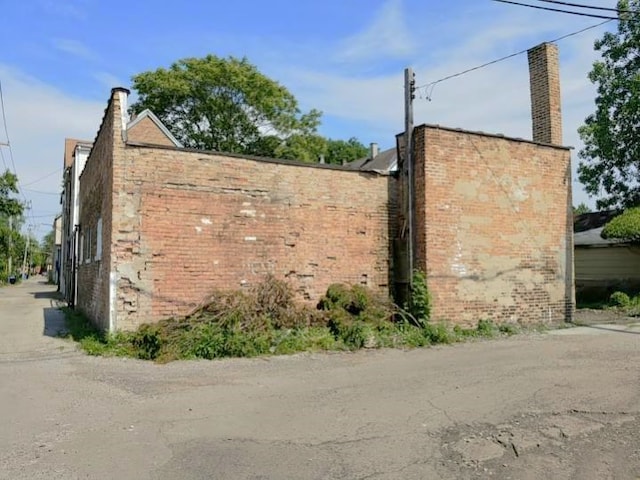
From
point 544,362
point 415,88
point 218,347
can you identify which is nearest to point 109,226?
point 218,347

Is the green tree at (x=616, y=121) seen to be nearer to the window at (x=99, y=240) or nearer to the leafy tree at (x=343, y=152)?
the window at (x=99, y=240)

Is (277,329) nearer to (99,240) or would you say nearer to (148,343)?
(148,343)

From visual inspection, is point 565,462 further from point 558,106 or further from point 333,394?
point 558,106

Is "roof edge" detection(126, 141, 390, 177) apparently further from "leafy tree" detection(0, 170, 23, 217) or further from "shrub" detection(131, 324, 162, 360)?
"leafy tree" detection(0, 170, 23, 217)

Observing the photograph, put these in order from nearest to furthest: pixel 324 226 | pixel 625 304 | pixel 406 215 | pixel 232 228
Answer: pixel 232 228, pixel 324 226, pixel 406 215, pixel 625 304

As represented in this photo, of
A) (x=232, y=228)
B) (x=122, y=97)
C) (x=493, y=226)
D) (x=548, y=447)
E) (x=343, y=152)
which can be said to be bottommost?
(x=548, y=447)

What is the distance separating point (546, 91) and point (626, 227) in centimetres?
498

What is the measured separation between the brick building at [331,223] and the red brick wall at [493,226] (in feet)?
0.10

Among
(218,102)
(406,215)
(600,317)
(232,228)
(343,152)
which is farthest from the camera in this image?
(343,152)

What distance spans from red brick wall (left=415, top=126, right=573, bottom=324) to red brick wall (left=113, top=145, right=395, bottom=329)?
4.05 feet

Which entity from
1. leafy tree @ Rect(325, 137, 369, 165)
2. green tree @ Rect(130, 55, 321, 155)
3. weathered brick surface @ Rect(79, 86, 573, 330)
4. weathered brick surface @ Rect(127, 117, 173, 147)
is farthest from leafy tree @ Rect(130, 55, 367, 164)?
weathered brick surface @ Rect(79, 86, 573, 330)

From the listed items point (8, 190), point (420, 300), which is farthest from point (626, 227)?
point (8, 190)

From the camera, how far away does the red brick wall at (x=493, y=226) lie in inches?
470

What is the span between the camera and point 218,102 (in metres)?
35.0
